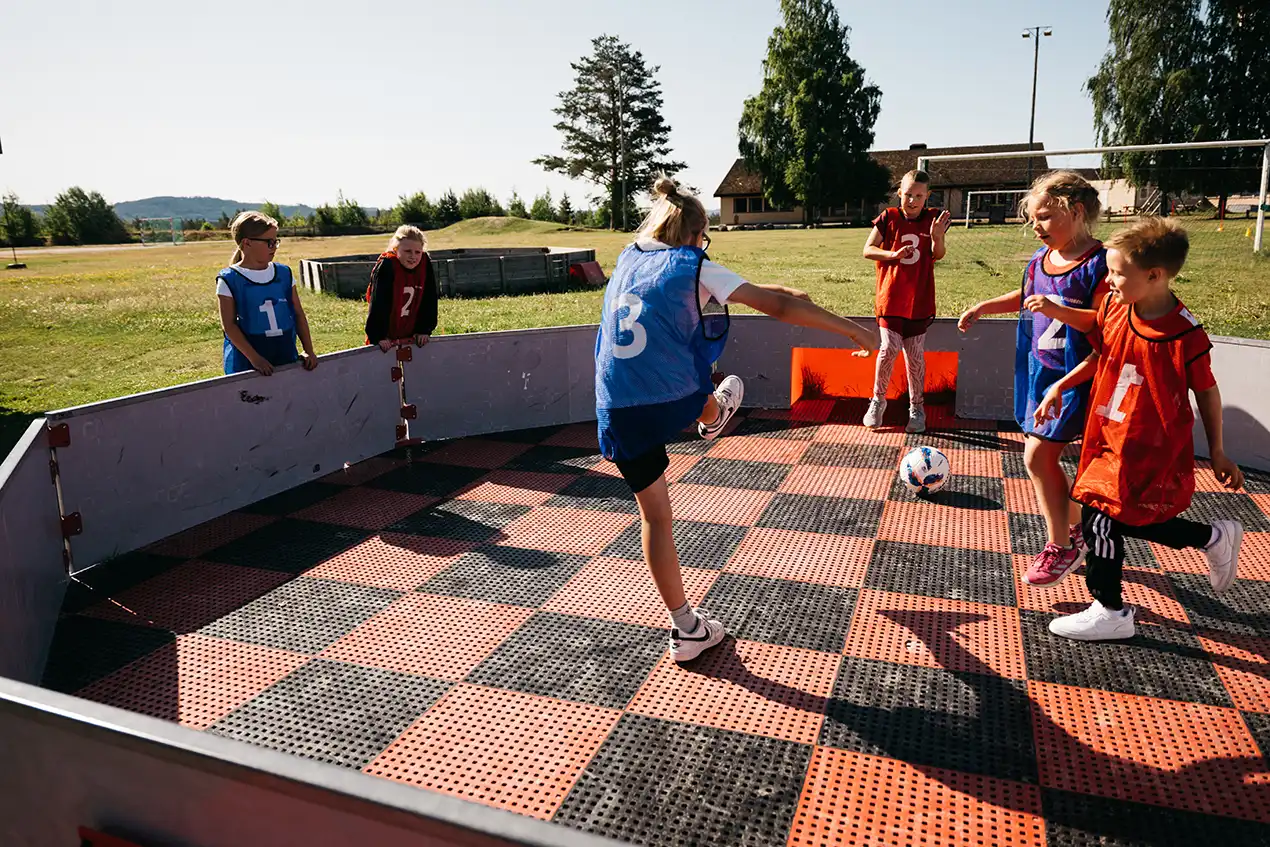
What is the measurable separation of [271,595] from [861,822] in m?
3.24

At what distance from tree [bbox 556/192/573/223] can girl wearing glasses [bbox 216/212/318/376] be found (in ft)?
212

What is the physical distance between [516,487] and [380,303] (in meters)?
1.92

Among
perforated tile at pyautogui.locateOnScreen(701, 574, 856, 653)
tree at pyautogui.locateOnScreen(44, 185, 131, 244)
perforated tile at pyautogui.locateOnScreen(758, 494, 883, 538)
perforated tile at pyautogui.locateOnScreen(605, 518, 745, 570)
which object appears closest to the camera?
perforated tile at pyautogui.locateOnScreen(701, 574, 856, 653)

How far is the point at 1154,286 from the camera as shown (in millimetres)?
3344

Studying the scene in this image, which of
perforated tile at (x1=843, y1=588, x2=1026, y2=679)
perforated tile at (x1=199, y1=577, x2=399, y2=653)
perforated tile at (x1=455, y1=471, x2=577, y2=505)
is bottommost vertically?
perforated tile at (x1=843, y1=588, x2=1026, y2=679)

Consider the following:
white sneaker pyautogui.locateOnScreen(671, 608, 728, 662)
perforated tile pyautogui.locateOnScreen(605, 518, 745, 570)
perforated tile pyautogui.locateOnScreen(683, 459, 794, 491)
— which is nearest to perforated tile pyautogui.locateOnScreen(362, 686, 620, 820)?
white sneaker pyautogui.locateOnScreen(671, 608, 728, 662)

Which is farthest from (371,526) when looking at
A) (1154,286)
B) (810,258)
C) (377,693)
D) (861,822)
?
(810,258)

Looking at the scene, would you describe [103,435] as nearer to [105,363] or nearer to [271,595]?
[271,595]

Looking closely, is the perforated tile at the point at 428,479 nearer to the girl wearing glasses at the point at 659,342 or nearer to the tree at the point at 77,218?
the girl wearing glasses at the point at 659,342

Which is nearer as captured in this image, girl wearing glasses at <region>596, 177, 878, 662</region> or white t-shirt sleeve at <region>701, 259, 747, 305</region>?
white t-shirt sleeve at <region>701, 259, 747, 305</region>

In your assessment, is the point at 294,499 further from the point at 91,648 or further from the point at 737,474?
the point at 737,474

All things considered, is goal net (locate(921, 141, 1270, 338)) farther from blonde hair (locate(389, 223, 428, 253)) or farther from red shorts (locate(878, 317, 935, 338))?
blonde hair (locate(389, 223, 428, 253))

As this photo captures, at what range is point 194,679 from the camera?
12.2 ft

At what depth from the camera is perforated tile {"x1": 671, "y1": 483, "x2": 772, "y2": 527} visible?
5.62 m
